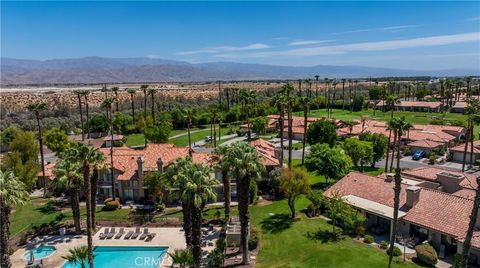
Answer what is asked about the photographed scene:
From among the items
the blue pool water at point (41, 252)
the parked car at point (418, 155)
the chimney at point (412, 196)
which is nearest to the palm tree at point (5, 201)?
the blue pool water at point (41, 252)

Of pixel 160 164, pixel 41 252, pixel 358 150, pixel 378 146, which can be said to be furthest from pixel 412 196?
pixel 41 252

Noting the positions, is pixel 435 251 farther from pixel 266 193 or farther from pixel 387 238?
pixel 266 193

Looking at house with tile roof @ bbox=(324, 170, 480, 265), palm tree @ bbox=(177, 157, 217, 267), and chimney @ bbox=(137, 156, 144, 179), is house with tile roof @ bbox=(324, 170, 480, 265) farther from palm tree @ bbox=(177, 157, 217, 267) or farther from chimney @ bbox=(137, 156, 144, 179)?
chimney @ bbox=(137, 156, 144, 179)

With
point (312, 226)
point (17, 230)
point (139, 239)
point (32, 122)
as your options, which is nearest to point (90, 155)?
point (139, 239)

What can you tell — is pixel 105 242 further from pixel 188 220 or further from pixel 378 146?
pixel 378 146

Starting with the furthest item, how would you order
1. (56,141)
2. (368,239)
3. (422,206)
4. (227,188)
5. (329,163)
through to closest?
(56,141)
(329,163)
(227,188)
(422,206)
(368,239)

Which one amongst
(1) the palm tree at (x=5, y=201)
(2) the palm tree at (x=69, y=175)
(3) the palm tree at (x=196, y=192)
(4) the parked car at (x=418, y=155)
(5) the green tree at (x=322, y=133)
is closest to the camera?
(1) the palm tree at (x=5, y=201)

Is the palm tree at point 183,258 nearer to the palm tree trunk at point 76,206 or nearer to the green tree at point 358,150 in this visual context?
the palm tree trunk at point 76,206
